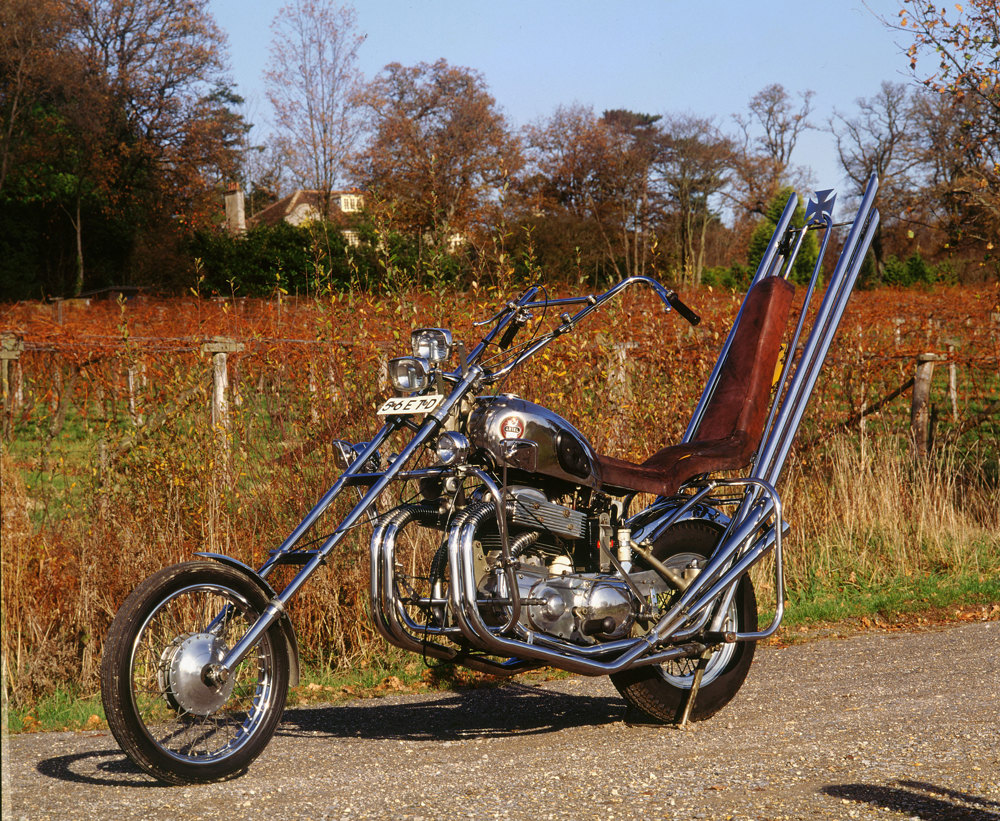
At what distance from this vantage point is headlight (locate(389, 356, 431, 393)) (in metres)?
3.94

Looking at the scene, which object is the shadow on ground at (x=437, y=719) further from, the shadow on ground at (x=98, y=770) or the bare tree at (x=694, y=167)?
the bare tree at (x=694, y=167)

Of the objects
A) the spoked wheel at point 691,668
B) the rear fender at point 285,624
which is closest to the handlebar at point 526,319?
the spoked wheel at point 691,668

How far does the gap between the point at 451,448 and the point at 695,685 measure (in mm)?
1473

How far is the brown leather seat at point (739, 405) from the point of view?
4339 millimetres

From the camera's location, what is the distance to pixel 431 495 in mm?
4012

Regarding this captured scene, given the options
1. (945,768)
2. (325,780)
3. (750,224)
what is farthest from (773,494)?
(750,224)

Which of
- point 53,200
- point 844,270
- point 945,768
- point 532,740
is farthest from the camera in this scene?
point 53,200

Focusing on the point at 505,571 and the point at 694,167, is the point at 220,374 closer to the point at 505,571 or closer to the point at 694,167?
the point at 505,571

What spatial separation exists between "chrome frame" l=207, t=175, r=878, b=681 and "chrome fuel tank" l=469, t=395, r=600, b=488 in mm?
102

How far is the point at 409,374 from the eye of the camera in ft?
13.0

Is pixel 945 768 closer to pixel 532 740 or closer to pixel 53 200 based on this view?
pixel 532 740

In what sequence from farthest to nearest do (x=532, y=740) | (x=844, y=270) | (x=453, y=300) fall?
(x=453, y=300), (x=844, y=270), (x=532, y=740)

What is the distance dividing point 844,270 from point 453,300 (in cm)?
284

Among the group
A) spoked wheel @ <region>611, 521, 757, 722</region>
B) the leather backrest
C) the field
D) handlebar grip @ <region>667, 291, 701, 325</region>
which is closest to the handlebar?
handlebar grip @ <region>667, 291, 701, 325</region>
